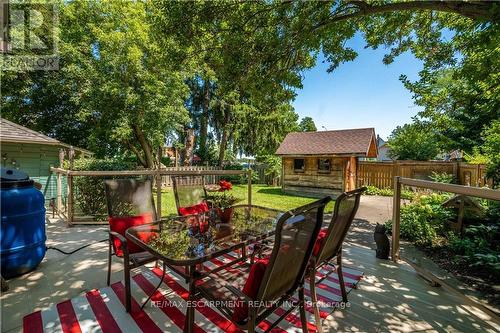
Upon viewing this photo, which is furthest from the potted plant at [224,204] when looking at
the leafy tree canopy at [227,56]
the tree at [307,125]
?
the tree at [307,125]

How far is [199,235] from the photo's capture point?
250 centimetres

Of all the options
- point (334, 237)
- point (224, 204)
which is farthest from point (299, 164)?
point (334, 237)

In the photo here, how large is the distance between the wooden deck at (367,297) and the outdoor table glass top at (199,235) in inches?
38.3

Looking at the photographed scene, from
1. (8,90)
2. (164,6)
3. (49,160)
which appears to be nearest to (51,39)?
(8,90)

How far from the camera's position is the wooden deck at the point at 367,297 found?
212cm

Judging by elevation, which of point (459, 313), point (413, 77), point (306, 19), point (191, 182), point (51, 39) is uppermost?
point (51, 39)

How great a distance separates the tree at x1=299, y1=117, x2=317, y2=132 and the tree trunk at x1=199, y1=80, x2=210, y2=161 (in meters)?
19.3

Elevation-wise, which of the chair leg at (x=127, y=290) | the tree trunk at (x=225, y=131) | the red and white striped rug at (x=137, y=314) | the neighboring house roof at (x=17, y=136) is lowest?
the red and white striped rug at (x=137, y=314)

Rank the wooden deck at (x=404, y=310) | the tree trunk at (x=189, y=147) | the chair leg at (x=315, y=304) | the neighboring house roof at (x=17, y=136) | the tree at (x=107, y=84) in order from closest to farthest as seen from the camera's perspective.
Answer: the chair leg at (x=315, y=304)
the wooden deck at (x=404, y=310)
the neighboring house roof at (x=17, y=136)
the tree at (x=107, y=84)
the tree trunk at (x=189, y=147)

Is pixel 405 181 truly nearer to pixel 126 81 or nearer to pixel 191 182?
pixel 191 182

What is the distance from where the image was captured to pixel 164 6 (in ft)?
11.8

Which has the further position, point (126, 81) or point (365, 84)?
point (126, 81)

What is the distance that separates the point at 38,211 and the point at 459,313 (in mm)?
4869

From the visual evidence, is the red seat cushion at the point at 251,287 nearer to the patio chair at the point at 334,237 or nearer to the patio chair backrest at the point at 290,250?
the patio chair backrest at the point at 290,250
